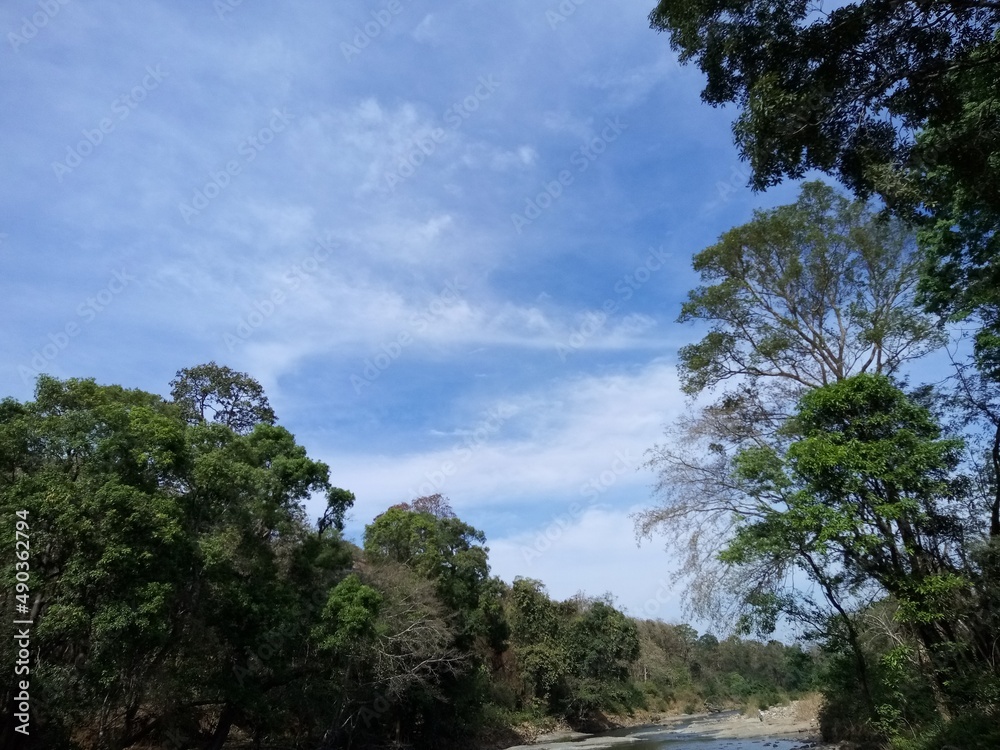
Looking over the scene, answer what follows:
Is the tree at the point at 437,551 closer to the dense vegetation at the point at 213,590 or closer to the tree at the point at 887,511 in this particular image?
the dense vegetation at the point at 213,590

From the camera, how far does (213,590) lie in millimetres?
14578

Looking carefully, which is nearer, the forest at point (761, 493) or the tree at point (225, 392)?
the forest at point (761, 493)

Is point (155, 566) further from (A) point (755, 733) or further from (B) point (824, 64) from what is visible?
(A) point (755, 733)

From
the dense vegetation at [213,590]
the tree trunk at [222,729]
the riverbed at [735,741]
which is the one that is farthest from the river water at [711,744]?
the tree trunk at [222,729]

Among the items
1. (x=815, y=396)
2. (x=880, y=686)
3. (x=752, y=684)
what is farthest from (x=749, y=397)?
(x=752, y=684)

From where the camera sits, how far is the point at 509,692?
111ft

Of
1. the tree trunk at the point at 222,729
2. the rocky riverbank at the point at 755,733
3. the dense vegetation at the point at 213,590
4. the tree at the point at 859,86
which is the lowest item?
the rocky riverbank at the point at 755,733

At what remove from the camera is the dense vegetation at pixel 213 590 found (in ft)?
36.3

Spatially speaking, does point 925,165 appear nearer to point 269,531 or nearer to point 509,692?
point 269,531

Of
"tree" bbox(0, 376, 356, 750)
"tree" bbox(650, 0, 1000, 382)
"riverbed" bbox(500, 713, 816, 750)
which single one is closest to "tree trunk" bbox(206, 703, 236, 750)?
"tree" bbox(0, 376, 356, 750)

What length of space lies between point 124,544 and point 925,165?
1306 cm

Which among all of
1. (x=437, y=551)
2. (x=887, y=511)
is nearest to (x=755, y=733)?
(x=437, y=551)

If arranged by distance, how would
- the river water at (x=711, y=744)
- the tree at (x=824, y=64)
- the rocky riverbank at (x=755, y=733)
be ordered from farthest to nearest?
the rocky riverbank at (x=755, y=733), the river water at (x=711, y=744), the tree at (x=824, y=64)

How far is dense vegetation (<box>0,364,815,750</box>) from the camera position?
11.1m
